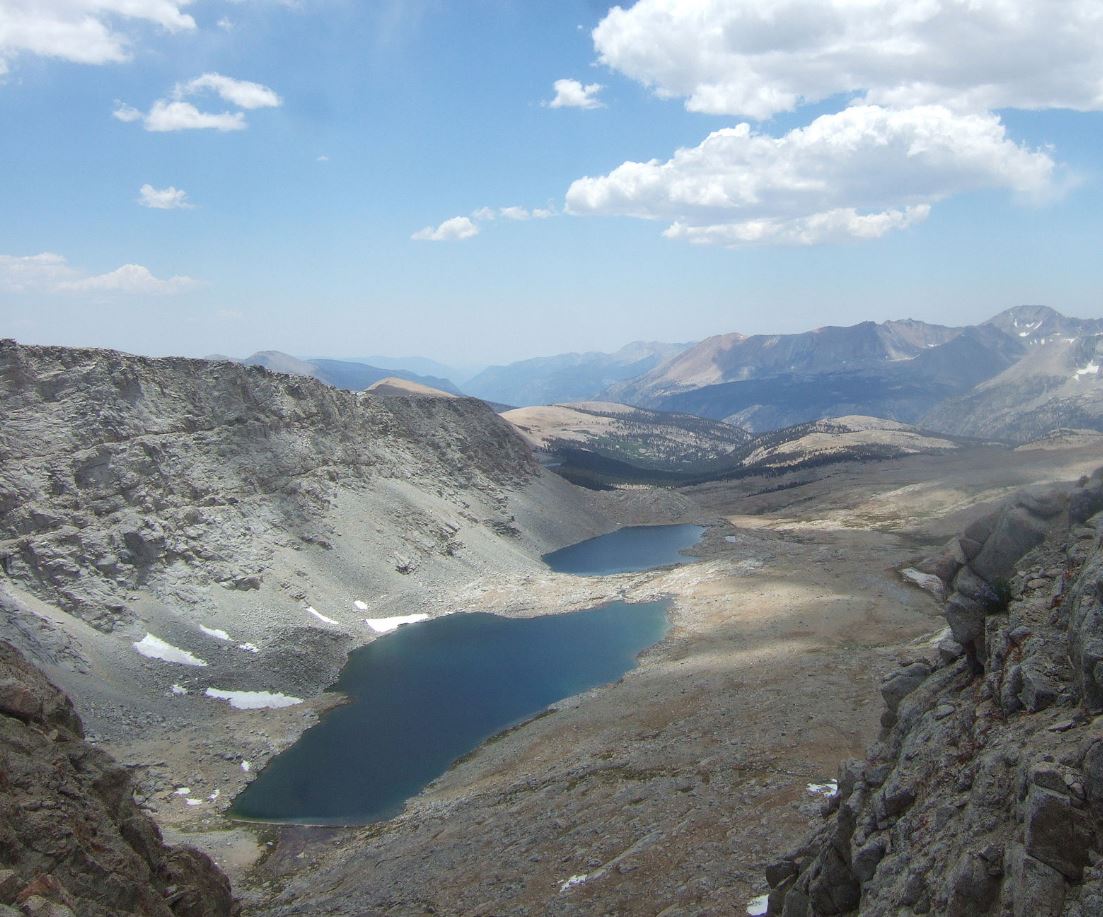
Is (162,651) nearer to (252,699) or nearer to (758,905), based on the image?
(252,699)

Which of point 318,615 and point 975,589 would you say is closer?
point 975,589

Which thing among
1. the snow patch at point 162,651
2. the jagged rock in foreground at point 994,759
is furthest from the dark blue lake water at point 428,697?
the jagged rock in foreground at point 994,759

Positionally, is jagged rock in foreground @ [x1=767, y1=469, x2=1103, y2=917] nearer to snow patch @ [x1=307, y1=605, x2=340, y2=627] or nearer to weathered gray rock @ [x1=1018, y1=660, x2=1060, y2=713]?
weathered gray rock @ [x1=1018, y1=660, x2=1060, y2=713]

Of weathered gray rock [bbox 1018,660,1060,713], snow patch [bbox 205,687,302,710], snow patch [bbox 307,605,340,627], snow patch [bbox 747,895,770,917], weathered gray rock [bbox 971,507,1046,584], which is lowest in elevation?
snow patch [bbox 205,687,302,710]

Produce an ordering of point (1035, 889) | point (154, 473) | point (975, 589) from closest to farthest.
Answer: point (1035, 889), point (975, 589), point (154, 473)

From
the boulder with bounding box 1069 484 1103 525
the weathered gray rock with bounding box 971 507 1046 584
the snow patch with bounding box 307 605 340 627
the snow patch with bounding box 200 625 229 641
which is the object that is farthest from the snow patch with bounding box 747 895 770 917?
the snow patch with bounding box 307 605 340 627

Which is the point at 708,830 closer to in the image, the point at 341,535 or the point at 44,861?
the point at 44,861

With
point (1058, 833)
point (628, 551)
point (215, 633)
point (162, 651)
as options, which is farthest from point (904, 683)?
point (628, 551)
